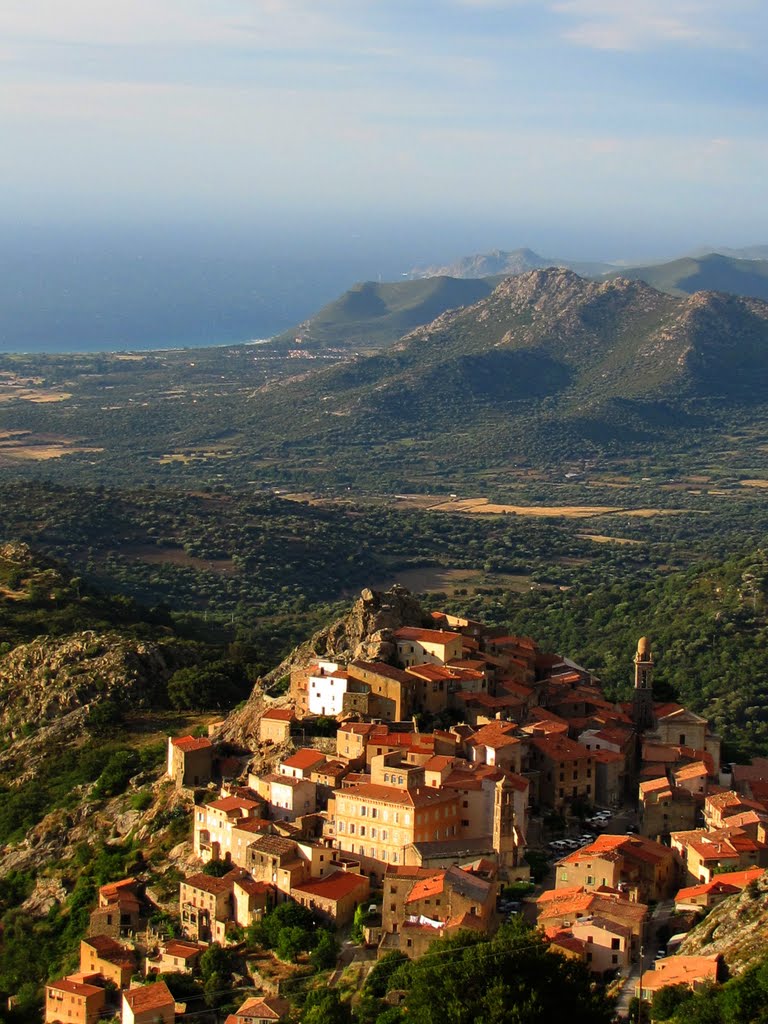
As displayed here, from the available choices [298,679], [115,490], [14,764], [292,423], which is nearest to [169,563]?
[115,490]

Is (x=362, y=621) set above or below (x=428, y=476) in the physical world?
above

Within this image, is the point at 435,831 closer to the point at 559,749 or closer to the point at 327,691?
the point at 559,749

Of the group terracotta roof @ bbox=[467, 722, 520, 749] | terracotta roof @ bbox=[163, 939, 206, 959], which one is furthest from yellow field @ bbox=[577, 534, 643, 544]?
terracotta roof @ bbox=[163, 939, 206, 959]

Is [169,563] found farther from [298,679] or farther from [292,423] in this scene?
[292,423]

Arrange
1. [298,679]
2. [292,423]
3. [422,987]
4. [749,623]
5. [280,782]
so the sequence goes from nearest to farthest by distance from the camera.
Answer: [422,987] → [280,782] → [298,679] → [749,623] → [292,423]

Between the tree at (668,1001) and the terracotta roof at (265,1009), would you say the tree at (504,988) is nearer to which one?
the tree at (668,1001)

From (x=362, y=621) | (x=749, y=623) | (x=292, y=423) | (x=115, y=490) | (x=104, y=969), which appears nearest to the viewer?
(x=104, y=969)

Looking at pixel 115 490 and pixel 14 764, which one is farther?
pixel 115 490
